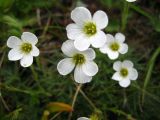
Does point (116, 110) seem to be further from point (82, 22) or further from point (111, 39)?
point (82, 22)

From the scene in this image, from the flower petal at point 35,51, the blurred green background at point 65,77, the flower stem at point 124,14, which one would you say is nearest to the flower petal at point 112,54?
the blurred green background at point 65,77

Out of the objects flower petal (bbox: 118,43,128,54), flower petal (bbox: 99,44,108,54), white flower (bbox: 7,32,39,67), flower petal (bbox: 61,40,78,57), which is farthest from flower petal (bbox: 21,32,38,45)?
flower petal (bbox: 118,43,128,54)

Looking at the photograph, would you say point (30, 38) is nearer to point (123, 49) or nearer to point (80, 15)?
point (80, 15)

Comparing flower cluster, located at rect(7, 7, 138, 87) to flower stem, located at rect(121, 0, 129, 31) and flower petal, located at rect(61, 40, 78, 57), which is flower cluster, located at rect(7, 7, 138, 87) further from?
flower stem, located at rect(121, 0, 129, 31)

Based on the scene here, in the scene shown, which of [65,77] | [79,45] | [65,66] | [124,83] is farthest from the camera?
[65,77]

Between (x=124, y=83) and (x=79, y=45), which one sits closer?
(x=79, y=45)

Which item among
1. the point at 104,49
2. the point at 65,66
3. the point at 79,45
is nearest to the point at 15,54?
the point at 65,66
